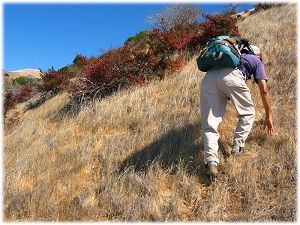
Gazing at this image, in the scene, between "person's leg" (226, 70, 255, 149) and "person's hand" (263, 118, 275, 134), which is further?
"person's hand" (263, 118, 275, 134)

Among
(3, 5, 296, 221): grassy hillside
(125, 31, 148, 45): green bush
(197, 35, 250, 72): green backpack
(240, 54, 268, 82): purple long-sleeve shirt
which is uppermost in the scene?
(125, 31, 148, 45): green bush

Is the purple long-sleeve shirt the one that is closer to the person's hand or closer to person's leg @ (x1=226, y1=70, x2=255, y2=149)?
person's leg @ (x1=226, y1=70, x2=255, y2=149)

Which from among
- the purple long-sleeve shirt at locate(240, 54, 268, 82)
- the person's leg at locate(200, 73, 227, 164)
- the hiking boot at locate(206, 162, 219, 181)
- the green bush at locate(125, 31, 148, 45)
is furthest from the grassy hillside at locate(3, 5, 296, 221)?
the green bush at locate(125, 31, 148, 45)

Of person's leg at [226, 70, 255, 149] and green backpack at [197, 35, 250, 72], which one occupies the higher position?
green backpack at [197, 35, 250, 72]

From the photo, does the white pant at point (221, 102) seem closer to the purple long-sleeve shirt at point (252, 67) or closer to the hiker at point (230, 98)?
the hiker at point (230, 98)

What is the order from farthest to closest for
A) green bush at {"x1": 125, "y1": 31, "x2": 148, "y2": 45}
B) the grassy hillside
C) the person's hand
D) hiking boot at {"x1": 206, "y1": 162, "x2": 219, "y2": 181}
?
green bush at {"x1": 125, "y1": 31, "x2": 148, "y2": 45}, the person's hand, hiking boot at {"x1": 206, "y1": 162, "x2": 219, "y2": 181}, the grassy hillside

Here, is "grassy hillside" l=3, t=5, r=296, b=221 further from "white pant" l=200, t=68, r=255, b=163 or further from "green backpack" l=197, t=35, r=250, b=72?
"green backpack" l=197, t=35, r=250, b=72

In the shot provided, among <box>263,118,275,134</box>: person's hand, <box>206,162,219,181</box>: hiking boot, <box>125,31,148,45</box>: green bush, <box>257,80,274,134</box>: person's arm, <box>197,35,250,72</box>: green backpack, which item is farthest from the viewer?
<box>125,31,148,45</box>: green bush

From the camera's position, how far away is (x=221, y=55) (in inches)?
183

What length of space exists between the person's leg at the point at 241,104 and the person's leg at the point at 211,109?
172 mm

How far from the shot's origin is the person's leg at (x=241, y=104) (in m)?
4.67

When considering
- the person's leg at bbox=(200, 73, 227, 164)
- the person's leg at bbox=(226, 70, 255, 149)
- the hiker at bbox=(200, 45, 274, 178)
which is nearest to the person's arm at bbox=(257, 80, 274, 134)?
the hiker at bbox=(200, 45, 274, 178)

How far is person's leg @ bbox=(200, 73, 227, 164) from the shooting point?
466 centimetres

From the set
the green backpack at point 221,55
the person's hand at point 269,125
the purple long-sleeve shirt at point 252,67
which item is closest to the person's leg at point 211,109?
the green backpack at point 221,55
